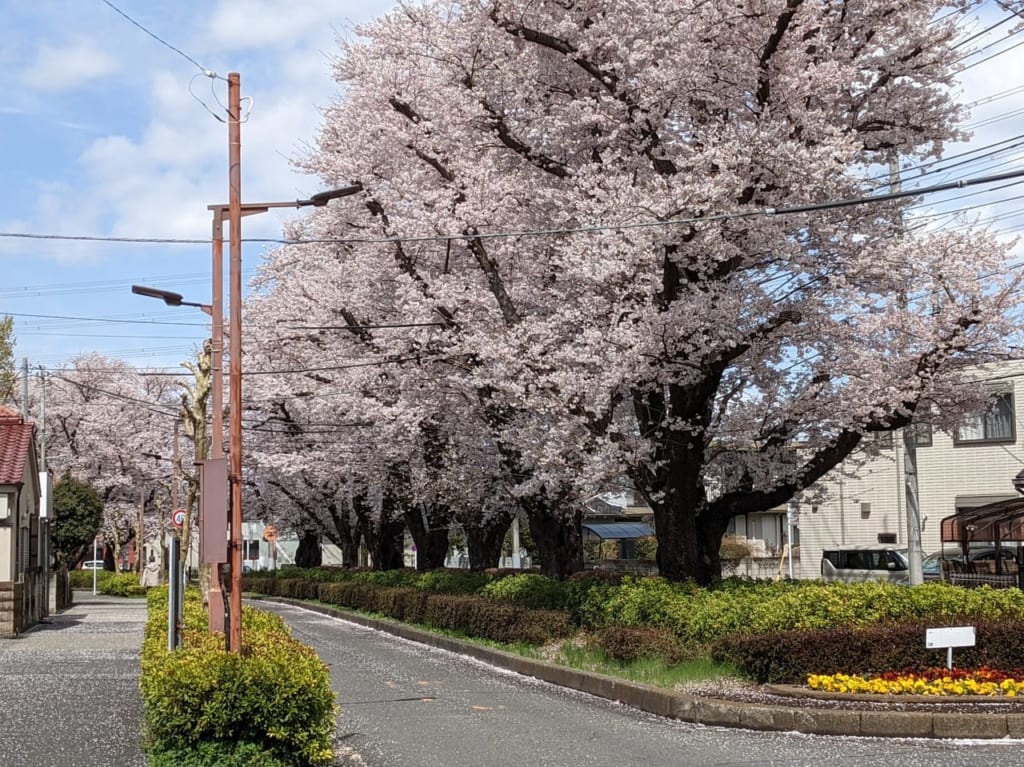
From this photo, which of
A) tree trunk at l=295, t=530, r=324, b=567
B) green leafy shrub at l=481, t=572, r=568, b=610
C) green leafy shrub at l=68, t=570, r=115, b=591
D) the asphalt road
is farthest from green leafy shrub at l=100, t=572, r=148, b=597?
the asphalt road

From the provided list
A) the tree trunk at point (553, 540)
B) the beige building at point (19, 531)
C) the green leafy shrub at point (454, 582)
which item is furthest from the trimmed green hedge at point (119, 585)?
the tree trunk at point (553, 540)

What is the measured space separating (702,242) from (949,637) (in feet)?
19.2

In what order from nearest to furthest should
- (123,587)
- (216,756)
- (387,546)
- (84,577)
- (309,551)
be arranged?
(216,756)
(387,546)
(309,551)
(123,587)
(84,577)

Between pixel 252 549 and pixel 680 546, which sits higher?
pixel 680 546

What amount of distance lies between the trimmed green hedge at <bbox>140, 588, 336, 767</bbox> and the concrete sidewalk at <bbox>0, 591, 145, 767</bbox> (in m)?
1.58

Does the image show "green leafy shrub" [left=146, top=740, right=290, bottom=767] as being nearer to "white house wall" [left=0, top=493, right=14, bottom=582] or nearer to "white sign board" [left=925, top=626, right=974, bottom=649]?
"white sign board" [left=925, top=626, right=974, bottom=649]

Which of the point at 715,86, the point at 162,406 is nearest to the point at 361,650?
the point at 715,86

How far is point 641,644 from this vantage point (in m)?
15.7

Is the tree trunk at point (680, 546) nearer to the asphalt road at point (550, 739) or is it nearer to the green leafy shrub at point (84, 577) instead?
the asphalt road at point (550, 739)

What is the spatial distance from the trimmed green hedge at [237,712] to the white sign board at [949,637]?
687cm

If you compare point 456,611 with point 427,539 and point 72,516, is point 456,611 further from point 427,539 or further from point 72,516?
point 72,516

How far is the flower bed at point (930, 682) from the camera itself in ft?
41.6

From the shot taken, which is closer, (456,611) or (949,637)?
(949,637)

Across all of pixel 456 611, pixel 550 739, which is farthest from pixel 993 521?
pixel 550 739
